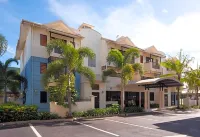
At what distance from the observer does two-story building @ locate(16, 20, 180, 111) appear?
66.0 feet

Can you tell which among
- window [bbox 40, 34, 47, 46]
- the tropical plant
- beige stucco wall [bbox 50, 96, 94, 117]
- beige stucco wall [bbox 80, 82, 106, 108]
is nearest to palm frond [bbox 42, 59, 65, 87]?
beige stucco wall [bbox 50, 96, 94, 117]

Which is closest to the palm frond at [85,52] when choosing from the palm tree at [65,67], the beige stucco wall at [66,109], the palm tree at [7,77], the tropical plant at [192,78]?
the palm tree at [65,67]

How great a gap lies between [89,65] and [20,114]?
38.8 ft

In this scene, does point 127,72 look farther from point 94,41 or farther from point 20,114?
point 20,114

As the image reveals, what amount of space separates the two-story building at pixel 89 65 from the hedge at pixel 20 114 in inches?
184

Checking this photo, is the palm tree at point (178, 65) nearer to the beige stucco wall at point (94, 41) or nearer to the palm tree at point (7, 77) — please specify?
the beige stucco wall at point (94, 41)

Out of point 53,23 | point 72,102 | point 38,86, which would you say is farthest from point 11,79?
point 72,102

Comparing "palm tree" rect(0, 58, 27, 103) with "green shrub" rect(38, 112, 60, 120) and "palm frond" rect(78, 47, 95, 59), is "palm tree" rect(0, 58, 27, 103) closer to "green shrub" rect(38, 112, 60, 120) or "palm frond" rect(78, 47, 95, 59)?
"green shrub" rect(38, 112, 60, 120)

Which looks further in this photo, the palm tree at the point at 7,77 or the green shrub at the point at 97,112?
the palm tree at the point at 7,77

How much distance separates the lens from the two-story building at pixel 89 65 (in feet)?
66.0

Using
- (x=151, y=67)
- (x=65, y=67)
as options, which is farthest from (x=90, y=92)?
(x=151, y=67)

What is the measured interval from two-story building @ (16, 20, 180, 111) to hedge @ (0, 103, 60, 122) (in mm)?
4674

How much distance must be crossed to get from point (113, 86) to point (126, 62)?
5.15 meters

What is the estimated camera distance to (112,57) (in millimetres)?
21000
